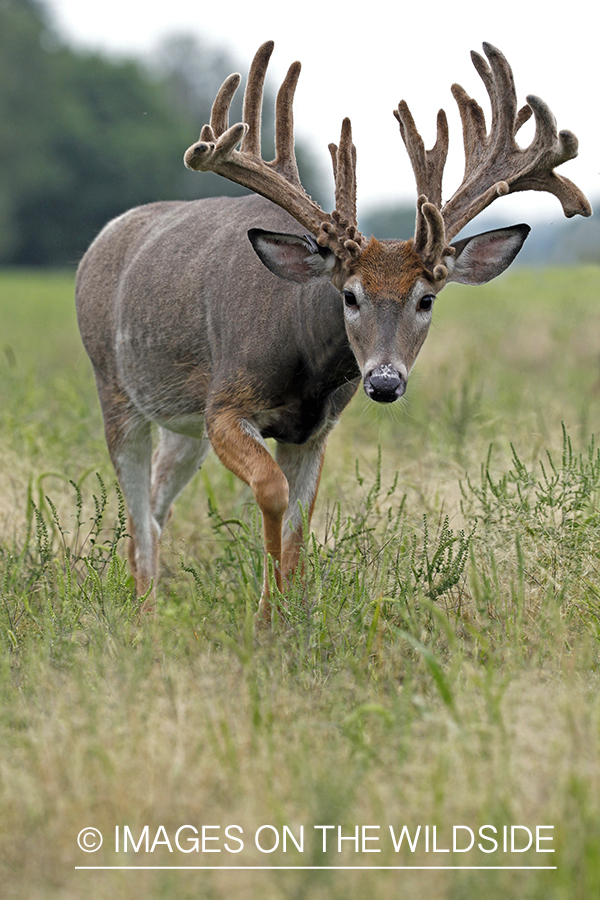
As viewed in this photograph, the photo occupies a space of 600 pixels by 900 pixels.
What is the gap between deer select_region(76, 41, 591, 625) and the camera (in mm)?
4469

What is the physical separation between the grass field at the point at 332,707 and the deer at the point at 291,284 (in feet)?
1.18

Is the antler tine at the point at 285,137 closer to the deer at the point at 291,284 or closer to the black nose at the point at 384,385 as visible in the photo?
the deer at the point at 291,284

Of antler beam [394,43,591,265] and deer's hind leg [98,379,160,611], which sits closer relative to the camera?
antler beam [394,43,591,265]

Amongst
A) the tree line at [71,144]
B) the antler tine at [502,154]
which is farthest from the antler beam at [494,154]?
the tree line at [71,144]

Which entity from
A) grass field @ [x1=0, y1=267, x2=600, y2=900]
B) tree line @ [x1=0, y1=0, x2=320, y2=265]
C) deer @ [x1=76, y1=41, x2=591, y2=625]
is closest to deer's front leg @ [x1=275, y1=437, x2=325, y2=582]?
deer @ [x1=76, y1=41, x2=591, y2=625]

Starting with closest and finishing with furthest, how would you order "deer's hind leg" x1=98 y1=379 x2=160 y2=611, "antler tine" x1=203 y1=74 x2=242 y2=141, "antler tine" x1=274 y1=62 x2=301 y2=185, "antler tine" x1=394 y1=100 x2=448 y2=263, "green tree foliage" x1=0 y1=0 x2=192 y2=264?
1. "antler tine" x1=394 y1=100 x2=448 y2=263
2. "antler tine" x1=203 y1=74 x2=242 y2=141
3. "antler tine" x1=274 y1=62 x2=301 y2=185
4. "deer's hind leg" x1=98 y1=379 x2=160 y2=611
5. "green tree foliage" x1=0 y1=0 x2=192 y2=264

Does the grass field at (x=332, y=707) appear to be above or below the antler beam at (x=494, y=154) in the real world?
below

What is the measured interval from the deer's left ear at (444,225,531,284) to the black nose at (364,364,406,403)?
78 cm

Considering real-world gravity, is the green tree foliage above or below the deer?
above

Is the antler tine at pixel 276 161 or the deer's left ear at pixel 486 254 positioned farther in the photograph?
the deer's left ear at pixel 486 254

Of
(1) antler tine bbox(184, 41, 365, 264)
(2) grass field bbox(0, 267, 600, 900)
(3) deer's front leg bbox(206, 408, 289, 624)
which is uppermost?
(1) antler tine bbox(184, 41, 365, 264)

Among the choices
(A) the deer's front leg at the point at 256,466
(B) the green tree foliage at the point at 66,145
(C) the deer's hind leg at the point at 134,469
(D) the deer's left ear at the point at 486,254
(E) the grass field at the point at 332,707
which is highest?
(B) the green tree foliage at the point at 66,145

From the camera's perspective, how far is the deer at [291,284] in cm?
447

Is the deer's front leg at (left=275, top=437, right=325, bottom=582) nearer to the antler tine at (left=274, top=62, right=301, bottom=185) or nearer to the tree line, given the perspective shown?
the antler tine at (left=274, top=62, right=301, bottom=185)
